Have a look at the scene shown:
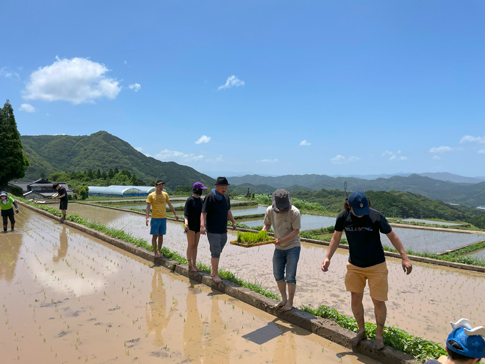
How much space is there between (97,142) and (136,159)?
18154mm

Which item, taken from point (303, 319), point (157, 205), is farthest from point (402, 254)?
point (157, 205)

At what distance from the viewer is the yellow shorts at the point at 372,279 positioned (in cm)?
318

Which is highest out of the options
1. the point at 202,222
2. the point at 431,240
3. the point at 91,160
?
the point at 91,160

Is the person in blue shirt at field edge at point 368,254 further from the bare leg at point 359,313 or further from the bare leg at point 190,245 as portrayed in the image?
the bare leg at point 190,245

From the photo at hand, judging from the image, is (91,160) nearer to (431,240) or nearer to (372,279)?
(431,240)

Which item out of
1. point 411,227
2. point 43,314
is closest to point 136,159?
point 411,227

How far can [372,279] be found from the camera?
323 centimetres

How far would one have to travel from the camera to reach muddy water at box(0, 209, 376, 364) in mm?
3271

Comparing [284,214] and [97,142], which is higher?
[97,142]

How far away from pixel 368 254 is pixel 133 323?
9.69 ft

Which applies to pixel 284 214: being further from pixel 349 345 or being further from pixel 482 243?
pixel 482 243

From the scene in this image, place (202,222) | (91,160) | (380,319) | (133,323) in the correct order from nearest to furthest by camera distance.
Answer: (380,319)
(133,323)
(202,222)
(91,160)

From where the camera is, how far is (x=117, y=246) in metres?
9.06

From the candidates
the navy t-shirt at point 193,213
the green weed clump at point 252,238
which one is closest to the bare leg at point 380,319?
the navy t-shirt at point 193,213
